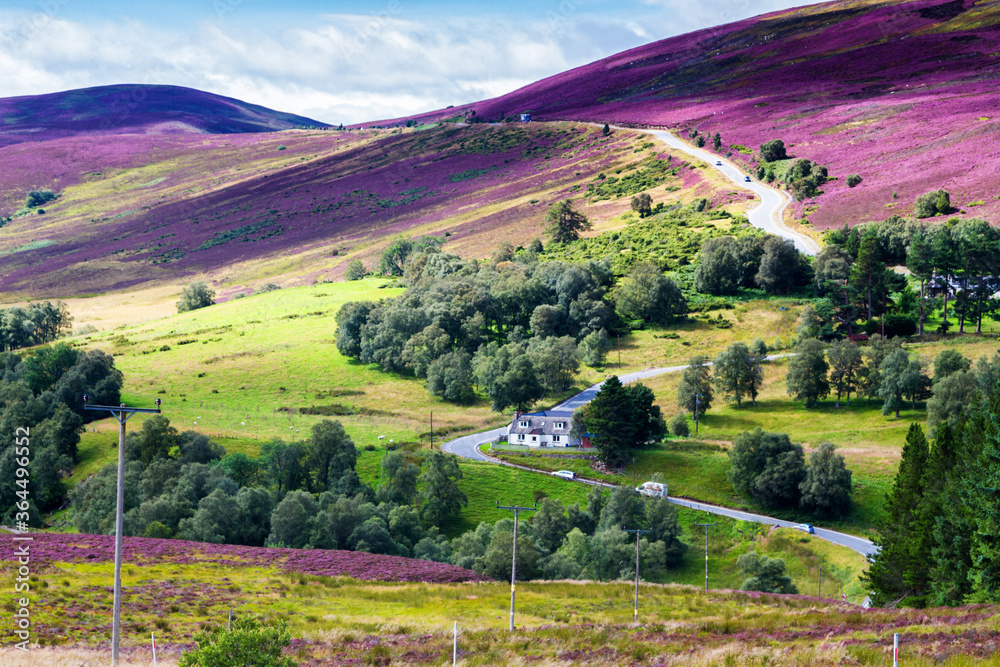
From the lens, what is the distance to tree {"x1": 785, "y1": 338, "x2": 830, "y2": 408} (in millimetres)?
84062

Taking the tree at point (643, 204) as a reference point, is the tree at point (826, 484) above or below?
→ below

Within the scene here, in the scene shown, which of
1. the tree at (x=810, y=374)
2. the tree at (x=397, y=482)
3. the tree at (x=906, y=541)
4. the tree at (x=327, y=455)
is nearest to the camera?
the tree at (x=906, y=541)

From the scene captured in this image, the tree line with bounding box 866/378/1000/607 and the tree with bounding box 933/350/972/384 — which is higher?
the tree with bounding box 933/350/972/384

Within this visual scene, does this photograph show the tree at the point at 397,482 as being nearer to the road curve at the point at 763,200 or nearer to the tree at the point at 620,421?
the tree at the point at 620,421

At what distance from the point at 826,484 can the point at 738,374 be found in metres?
20.2

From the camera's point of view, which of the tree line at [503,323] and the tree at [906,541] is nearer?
the tree at [906,541]

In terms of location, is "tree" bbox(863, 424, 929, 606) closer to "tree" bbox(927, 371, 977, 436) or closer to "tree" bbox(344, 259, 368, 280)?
"tree" bbox(927, 371, 977, 436)

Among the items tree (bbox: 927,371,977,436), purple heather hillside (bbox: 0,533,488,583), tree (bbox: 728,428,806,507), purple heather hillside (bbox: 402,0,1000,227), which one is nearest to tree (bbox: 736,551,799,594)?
tree (bbox: 728,428,806,507)

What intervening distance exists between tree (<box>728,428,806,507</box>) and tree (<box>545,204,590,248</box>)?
74861mm

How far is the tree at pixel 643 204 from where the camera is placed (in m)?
145

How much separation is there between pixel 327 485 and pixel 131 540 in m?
23.4

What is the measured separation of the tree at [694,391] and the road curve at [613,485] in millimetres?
9838

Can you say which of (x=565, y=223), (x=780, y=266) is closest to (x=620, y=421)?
(x=780, y=266)

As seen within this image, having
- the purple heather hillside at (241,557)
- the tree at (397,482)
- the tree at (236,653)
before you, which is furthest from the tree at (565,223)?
the tree at (236,653)
